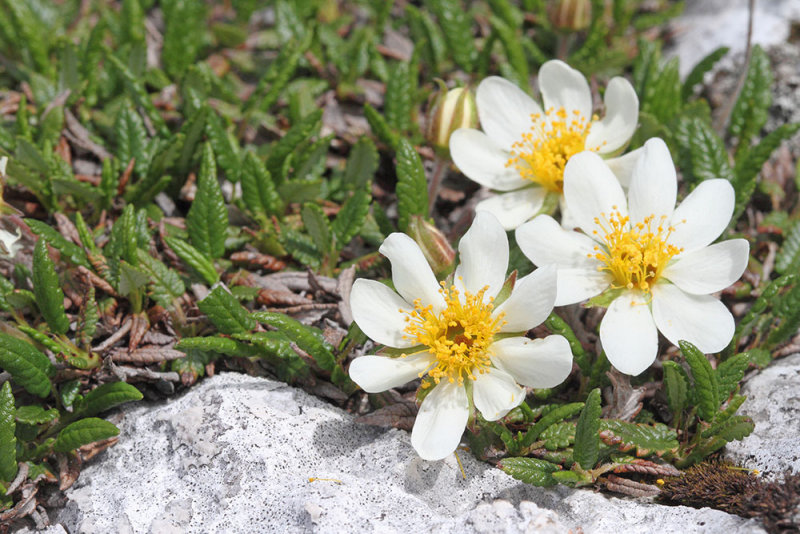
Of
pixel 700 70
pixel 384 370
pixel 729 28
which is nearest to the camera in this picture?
pixel 384 370

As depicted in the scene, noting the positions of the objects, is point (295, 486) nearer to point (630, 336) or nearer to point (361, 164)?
point (630, 336)

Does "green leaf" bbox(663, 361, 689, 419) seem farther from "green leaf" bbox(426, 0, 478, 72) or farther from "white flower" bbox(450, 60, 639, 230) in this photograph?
"green leaf" bbox(426, 0, 478, 72)

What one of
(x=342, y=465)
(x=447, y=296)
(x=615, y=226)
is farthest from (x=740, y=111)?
(x=342, y=465)

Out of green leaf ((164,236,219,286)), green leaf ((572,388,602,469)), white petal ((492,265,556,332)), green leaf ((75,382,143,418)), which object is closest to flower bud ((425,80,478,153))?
white petal ((492,265,556,332))

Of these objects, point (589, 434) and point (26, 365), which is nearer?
point (589, 434)

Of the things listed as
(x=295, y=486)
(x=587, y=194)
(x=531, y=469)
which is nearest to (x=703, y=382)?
(x=531, y=469)

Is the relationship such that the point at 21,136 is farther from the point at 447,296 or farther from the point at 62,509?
the point at 447,296
